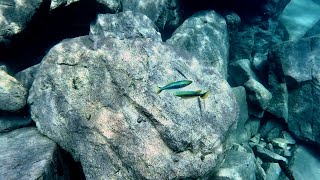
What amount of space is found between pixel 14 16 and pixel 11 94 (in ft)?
4.81

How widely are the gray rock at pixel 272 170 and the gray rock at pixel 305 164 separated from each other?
48 centimetres

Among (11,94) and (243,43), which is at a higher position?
(11,94)

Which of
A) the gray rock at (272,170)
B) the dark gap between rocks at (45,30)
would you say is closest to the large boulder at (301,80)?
the gray rock at (272,170)

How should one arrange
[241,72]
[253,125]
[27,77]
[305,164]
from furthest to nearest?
[241,72] < [253,125] < [305,164] < [27,77]

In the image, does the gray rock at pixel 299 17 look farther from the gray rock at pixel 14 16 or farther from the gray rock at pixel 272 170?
the gray rock at pixel 14 16

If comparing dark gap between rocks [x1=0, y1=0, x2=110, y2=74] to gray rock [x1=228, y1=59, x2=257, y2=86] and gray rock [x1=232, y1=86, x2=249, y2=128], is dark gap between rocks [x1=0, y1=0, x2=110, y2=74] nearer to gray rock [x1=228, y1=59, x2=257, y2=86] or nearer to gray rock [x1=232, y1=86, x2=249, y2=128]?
gray rock [x1=232, y1=86, x2=249, y2=128]

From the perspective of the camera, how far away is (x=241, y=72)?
6910mm

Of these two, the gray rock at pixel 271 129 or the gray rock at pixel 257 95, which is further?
the gray rock at pixel 271 129

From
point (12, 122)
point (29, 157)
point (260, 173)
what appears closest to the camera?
point (29, 157)

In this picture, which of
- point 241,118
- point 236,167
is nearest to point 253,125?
point 241,118

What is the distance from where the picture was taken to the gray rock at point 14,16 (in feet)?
15.2

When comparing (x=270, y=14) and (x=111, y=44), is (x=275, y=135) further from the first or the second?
(x=111, y=44)

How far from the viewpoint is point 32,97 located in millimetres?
4184

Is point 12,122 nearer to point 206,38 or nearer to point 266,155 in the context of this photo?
point 206,38
